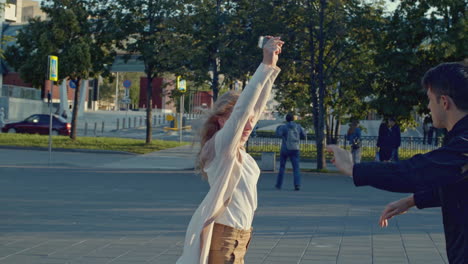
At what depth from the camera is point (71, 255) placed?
25.0 ft

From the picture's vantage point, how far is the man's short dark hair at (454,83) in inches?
116

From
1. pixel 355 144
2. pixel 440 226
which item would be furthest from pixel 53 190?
pixel 355 144

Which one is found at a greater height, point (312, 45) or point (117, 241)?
point (312, 45)

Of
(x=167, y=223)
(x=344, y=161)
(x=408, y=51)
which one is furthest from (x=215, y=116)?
(x=408, y=51)

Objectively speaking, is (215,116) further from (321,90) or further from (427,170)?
(321,90)

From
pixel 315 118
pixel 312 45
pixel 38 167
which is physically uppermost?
pixel 312 45

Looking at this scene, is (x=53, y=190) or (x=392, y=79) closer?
(x=53, y=190)

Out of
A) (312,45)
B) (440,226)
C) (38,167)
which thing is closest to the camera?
(440,226)

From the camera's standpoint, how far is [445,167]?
9.30ft

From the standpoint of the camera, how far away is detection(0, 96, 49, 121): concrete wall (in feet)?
178

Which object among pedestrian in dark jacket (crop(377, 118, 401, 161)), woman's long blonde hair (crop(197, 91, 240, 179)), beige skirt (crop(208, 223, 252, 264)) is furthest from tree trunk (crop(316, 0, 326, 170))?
beige skirt (crop(208, 223, 252, 264))

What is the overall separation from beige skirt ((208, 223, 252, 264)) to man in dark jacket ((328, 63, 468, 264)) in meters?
1.44

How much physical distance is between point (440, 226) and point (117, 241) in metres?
4.80

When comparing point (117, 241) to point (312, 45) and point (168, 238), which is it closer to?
point (168, 238)
